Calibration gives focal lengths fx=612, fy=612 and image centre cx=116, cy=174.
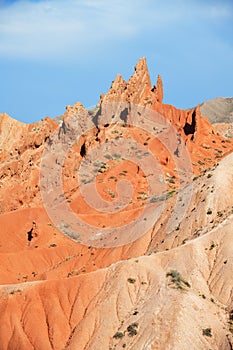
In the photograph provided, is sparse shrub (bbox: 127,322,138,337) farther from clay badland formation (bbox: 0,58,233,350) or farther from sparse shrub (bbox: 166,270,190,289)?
sparse shrub (bbox: 166,270,190,289)

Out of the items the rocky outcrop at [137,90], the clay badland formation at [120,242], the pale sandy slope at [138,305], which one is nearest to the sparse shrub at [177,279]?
the clay badland formation at [120,242]

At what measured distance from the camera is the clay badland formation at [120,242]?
44.1m

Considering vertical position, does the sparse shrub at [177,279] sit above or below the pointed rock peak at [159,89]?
below

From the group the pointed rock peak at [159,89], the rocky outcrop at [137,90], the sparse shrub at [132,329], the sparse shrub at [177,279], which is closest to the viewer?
the sparse shrub at [132,329]

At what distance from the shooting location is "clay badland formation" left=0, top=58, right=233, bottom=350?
4412 centimetres

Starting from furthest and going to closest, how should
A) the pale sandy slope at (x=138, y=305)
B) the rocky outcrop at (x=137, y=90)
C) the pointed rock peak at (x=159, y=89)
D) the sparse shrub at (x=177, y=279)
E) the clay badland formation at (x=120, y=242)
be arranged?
the pointed rock peak at (x=159, y=89) < the rocky outcrop at (x=137, y=90) < the sparse shrub at (x=177, y=279) < the clay badland formation at (x=120, y=242) < the pale sandy slope at (x=138, y=305)

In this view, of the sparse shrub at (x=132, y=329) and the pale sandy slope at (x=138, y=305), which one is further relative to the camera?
the sparse shrub at (x=132, y=329)

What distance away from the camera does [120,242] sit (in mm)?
68125

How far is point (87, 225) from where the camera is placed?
84.2m

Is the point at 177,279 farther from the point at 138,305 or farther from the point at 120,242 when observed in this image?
the point at 120,242

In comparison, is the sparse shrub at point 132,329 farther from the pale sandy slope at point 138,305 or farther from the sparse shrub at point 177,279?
the sparse shrub at point 177,279

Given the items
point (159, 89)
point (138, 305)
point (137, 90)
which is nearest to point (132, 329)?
point (138, 305)

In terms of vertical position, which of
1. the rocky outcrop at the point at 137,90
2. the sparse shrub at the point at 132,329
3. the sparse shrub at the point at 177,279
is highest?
the rocky outcrop at the point at 137,90

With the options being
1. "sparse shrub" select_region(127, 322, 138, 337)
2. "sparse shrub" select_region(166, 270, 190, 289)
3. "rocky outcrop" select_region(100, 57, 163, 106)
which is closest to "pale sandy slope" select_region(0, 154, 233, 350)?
"sparse shrub" select_region(127, 322, 138, 337)
